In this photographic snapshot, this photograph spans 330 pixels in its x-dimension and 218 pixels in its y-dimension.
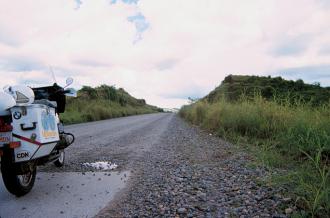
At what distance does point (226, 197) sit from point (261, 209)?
544 millimetres

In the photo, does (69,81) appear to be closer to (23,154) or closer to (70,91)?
(70,91)

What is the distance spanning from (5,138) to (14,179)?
50 cm

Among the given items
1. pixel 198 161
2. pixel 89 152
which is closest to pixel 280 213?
pixel 198 161

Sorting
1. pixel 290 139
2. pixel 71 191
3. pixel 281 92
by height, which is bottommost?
pixel 71 191

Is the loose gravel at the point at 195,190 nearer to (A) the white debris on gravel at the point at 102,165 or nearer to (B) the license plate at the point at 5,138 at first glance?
(A) the white debris on gravel at the point at 102,165

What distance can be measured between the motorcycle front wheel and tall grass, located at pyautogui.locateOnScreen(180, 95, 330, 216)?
10.1ft

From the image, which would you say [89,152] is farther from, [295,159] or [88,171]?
[295,159]

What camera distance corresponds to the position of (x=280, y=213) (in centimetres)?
322

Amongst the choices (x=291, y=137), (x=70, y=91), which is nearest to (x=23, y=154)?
(x=70, y=91)

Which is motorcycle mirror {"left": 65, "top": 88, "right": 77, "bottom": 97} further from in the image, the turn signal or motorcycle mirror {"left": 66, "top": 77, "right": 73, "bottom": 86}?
the turn signal

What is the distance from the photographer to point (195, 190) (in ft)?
13.8

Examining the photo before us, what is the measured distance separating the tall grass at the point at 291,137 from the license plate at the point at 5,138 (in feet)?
10.3

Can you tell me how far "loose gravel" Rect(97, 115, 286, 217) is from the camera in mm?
3449

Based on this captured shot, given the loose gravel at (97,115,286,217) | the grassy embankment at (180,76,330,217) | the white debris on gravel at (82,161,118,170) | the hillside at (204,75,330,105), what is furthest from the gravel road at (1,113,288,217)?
the hillside at (204,75,330,105)
